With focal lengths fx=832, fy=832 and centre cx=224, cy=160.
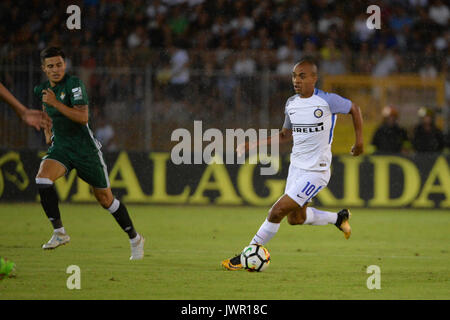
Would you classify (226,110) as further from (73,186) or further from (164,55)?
(73,186)

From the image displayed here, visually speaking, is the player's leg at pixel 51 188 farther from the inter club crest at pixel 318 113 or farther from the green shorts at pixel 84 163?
the inter club crest at pixel 318 113

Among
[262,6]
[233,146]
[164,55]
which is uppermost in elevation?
[262,6]

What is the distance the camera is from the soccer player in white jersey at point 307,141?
865cm

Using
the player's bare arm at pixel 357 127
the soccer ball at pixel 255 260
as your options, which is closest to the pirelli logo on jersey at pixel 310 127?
the player's bare arm at pixel 357 127

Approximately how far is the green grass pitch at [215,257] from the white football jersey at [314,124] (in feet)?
3.85

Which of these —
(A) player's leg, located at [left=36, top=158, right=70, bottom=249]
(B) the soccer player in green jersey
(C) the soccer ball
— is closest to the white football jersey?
(C) the soccer ball

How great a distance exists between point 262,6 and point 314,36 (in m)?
1.62

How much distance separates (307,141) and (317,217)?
124 centimetres

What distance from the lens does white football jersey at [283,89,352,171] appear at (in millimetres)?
8766

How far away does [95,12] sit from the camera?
19797 mm

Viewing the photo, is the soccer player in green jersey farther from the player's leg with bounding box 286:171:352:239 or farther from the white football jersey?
the white football jersey

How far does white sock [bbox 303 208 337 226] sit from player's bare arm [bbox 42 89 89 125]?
108 inches

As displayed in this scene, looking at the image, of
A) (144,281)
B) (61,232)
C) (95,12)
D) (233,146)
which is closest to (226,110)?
(233,146)

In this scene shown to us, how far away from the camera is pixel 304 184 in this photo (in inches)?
343
